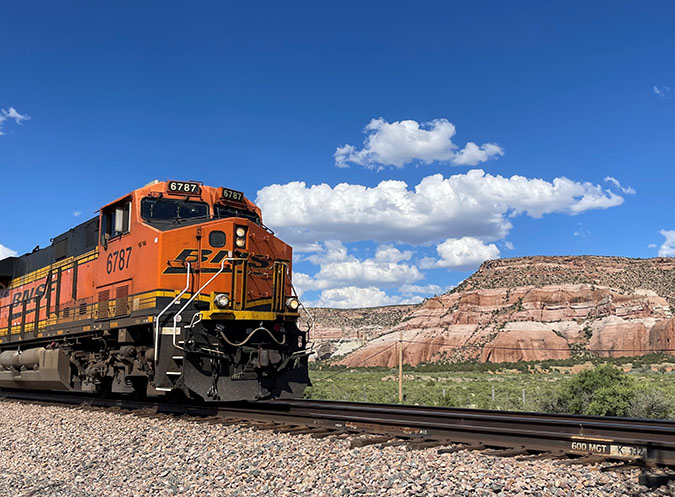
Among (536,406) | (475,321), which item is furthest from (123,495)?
(475,321)

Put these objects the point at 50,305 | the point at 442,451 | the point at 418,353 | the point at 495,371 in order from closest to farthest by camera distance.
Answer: the point at 442,451 < the point at 50,305 < the point at 495,371 < the point at 418,353

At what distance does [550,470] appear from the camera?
5996mm

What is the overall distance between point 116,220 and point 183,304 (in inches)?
105

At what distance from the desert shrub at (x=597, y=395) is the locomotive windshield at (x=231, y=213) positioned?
9310mm

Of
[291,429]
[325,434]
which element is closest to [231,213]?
[291,429]

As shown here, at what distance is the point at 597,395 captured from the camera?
15.3 m

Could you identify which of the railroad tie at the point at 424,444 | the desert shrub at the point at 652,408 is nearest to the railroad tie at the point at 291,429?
the railroad tie at the point at 424,444

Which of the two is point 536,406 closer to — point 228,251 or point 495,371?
point 228,251

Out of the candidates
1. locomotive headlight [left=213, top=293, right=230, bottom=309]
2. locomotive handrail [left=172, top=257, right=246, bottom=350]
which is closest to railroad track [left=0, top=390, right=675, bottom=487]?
locomotive handrail [left=172, top=257, right=246, bottom=350]

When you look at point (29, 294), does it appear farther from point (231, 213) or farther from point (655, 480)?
point (655, 480)

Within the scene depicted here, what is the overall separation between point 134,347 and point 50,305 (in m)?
5.44

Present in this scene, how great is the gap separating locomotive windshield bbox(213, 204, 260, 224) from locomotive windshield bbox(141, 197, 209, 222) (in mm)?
216

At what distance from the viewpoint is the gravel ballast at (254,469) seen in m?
5.67

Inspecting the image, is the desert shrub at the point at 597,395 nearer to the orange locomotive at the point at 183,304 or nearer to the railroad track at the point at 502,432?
the railroad track at the point at 502,432
